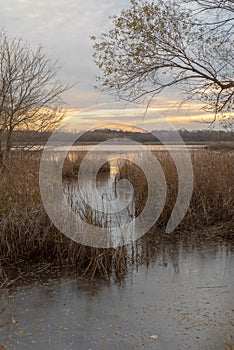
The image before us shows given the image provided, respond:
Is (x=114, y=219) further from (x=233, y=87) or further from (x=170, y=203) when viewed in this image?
(x=233, y=87)

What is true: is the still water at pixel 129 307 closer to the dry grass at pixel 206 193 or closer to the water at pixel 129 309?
the water at pixel 129 309

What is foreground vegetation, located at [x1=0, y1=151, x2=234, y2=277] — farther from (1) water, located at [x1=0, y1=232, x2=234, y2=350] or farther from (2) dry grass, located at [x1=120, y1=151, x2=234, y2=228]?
(1) water, located at [x1=0, y1=232, x2=234, y2=350]

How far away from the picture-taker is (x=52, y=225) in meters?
4.40

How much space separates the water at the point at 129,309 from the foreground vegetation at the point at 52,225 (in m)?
0.22

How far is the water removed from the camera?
2689 mm

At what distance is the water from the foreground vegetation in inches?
8.8

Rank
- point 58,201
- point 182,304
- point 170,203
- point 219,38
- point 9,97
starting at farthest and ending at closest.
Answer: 1. point 9,97
2. point 219,38
3. point 170,203
4. point 58,201
5. point 182,304

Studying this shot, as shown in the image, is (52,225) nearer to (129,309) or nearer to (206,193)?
(129,309)

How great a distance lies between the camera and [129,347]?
261 centimetres

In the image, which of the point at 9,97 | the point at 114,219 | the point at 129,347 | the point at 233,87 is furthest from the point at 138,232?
the point at 9,97

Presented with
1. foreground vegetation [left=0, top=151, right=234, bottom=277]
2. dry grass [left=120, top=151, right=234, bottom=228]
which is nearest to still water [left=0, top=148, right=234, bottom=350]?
foreground vegetation [left=0, top=151, right=234, bottom=277]

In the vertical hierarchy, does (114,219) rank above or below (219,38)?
below

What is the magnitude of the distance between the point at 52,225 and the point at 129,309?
157cm

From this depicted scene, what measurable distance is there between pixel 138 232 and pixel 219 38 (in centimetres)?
436
